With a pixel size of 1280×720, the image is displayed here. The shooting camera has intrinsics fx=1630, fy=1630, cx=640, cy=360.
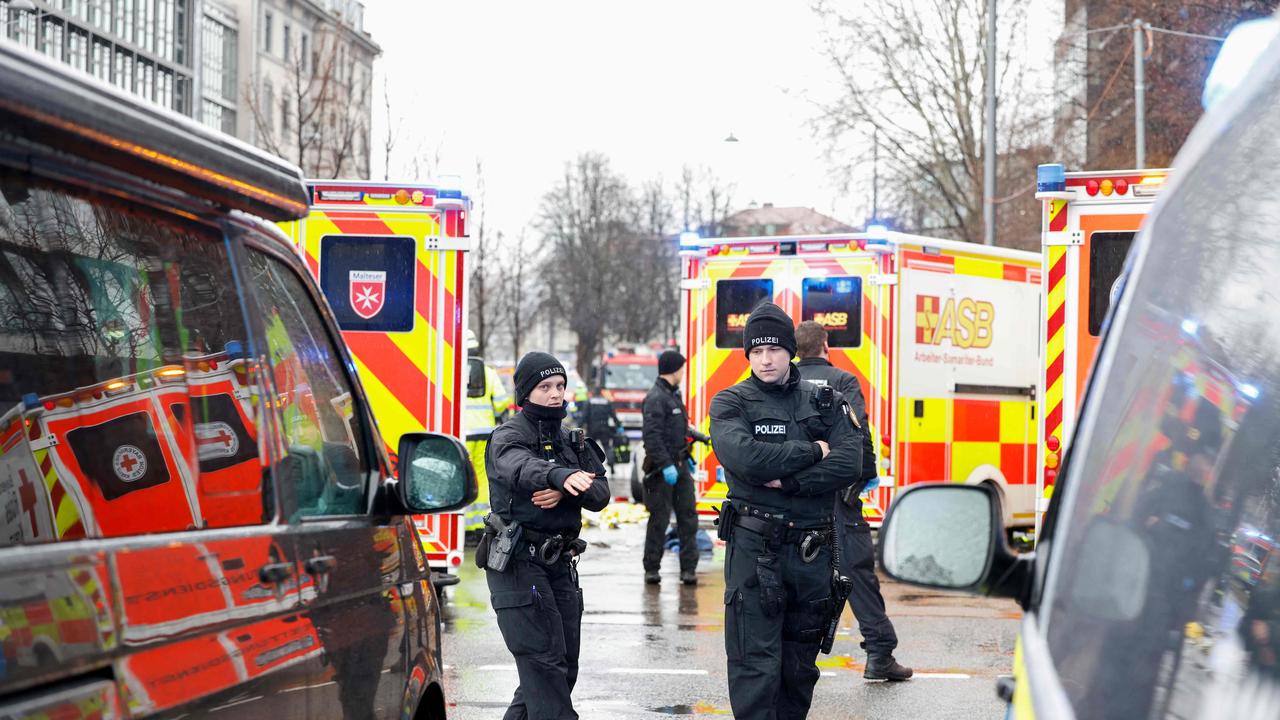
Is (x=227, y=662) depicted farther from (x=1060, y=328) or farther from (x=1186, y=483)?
(x=1060, y=328)

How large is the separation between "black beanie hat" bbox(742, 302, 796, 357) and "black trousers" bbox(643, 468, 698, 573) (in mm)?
6125

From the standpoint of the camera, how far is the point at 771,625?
5859 millimetres

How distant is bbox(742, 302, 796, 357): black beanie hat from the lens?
614 centimetres

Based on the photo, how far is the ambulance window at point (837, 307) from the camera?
534 inches

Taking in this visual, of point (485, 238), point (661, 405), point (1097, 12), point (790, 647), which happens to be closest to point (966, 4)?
point (1097, 12)

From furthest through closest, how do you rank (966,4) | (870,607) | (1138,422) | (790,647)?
1. (966,4)
2. (870,607)
3. (790,647)
4. (1138,422)

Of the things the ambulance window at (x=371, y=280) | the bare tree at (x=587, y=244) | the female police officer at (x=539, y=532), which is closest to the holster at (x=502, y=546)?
the female police officer at (x=539, y=532)

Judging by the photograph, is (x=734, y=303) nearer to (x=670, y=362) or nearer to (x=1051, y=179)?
(x=670, y=362)

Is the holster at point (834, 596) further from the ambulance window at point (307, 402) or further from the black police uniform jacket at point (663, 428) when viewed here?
the black police uniform jacket at point (663, 428)

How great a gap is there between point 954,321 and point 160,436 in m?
12.3

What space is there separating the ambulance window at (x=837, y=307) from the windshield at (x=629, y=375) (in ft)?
87.2

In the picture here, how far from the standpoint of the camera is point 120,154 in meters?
2.19

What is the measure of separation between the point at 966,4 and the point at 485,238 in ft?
47.0

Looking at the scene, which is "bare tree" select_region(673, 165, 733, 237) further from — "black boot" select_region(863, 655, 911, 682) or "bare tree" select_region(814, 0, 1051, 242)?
"black boot" select_region(863, 655, 911, 682)
